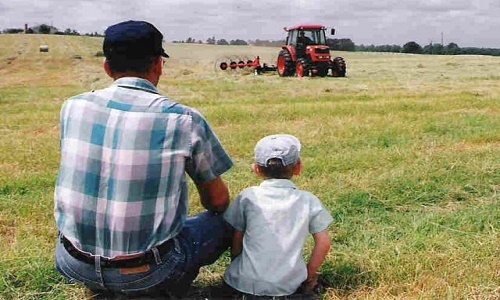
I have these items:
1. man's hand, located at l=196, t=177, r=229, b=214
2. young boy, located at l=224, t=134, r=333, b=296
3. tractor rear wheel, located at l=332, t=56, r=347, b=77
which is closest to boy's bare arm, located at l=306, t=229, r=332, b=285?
young boy, located at l=224, t=134, r=333, b=296

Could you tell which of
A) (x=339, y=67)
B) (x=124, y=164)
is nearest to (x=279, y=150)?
(x=124, y=164)

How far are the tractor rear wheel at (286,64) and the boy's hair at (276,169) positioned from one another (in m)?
17.1

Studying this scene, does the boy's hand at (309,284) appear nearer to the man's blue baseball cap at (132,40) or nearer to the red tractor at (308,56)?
the man's blue baseball cap at (132,40)

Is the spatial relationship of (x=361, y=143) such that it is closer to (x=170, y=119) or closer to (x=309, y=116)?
(x=309, y=116)

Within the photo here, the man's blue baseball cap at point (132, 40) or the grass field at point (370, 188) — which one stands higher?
the man's blue baseball cap at point (132, 40)

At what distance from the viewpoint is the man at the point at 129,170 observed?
7.97ft

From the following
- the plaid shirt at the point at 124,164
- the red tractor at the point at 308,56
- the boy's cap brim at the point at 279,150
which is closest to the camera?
the plaid shirt at the point at 124,164

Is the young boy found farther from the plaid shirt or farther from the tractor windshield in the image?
the tractor windshield

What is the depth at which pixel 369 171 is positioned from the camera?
17.7 feet

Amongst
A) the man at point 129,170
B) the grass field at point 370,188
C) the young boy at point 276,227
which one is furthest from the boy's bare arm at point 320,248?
the man at point 129,170

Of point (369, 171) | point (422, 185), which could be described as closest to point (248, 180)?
point (369, 171)

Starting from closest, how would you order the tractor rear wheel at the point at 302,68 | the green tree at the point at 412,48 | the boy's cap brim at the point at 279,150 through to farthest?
the boy's cap brim at the point at 279,150 → the tractor rear wheel at the point at 302,68 → the green tree at the point at 412,48

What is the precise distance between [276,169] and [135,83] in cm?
74

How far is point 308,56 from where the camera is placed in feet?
64.6
